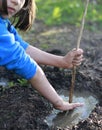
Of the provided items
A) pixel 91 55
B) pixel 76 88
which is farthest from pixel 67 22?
pixel 76 88

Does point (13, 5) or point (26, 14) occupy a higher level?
point (13, 5)

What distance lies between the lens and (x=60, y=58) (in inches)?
129

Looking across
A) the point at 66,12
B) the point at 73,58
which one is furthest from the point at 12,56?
the point at 66,12

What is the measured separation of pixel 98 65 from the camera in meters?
4.04

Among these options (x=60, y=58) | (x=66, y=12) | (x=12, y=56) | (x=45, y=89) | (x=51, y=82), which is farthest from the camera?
(x=66, y=12)

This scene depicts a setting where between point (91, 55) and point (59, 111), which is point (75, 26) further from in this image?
point (59, 111)

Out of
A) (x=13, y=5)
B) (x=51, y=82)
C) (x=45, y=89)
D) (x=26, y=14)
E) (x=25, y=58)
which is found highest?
(x=13, y=5)

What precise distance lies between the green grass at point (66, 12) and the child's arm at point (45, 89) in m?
2.18

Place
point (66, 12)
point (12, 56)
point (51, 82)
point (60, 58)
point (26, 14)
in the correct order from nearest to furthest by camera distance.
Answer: point (12, 56)
point (60, 58)
point (26, 14)
point (51, 82)
point (66, 12)

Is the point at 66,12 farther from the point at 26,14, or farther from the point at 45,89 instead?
the point at 45,89

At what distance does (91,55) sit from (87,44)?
16.8 inches

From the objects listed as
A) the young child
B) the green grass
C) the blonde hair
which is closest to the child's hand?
the young child

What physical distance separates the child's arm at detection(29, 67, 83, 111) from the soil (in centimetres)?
13

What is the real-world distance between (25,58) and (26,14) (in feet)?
1.86
